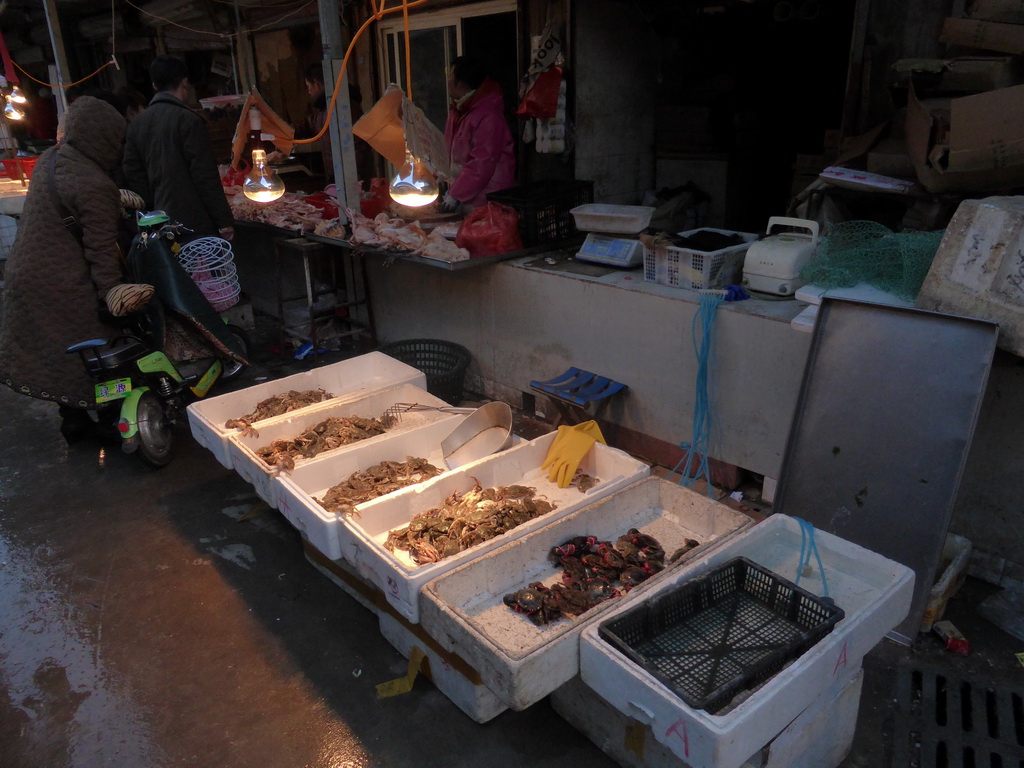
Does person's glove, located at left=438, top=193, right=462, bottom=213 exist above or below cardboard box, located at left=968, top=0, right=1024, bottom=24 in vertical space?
below

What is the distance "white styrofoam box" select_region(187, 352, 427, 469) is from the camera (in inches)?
154

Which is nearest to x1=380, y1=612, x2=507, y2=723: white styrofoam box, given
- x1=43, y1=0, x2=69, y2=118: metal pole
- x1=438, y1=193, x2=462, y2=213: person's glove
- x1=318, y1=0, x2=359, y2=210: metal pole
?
x1=318, y1=0, x2=359, y2=210: metal pole

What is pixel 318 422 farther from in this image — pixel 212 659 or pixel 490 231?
pixel 490 231

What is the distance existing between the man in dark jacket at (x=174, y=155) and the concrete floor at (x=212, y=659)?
243cm

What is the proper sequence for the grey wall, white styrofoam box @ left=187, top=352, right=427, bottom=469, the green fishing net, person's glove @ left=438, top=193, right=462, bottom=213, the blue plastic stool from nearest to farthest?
the green fishing net
white styrofoam box @ left=187, top=352, right=427, bottom=469
the blue plastic stool
the grey wall
person's glove @ left=438, top=193, right=462, bottom=213

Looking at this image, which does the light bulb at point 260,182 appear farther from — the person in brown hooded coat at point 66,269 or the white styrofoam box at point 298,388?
→ the white styrofoam box at point 298,388

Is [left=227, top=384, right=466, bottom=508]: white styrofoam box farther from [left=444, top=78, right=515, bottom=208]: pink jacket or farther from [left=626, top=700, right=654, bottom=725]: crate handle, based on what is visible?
[left=444, top=78, right=515, bottom=208]: pink jacket

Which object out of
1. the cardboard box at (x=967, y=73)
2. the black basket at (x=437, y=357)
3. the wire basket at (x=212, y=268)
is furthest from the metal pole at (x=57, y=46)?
the cardboard box at (x=967, y=73)

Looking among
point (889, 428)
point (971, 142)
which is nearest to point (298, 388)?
point (889, 428)

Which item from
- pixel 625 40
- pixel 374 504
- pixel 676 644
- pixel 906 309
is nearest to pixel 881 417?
pixel 906 309

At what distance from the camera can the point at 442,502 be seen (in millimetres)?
3322

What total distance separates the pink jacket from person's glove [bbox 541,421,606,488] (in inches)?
114

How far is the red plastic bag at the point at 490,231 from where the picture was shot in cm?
515

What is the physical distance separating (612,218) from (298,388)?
231 cm
